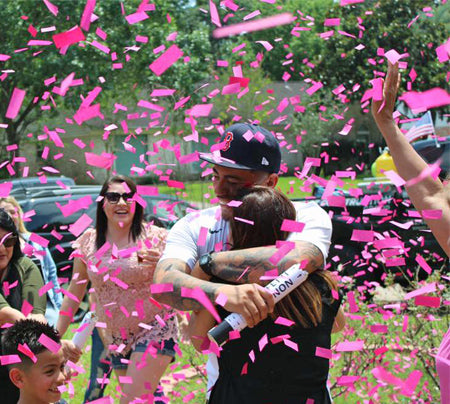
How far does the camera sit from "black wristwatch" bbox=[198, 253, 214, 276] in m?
2.34

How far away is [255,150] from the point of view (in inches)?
111

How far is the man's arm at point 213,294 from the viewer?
2070 millimetres

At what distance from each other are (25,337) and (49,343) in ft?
0.42

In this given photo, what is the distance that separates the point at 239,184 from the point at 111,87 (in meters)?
21.1

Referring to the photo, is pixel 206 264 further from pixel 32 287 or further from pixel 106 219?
pixel 106 219

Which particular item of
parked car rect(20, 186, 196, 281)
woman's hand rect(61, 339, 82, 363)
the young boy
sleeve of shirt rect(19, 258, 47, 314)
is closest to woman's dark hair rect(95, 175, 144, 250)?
sleeve of shirt rect(19, 258, 47, 314)

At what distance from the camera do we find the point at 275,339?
2.27m

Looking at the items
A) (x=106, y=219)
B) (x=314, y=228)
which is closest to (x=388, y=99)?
(x=314, y=228)

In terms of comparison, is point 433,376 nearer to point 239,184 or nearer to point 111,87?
point 239,184

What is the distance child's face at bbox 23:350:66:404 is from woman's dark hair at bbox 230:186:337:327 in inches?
61.0

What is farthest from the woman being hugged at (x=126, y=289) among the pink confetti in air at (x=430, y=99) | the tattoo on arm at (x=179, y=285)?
the pink confetti in air at (x=430, y=99)

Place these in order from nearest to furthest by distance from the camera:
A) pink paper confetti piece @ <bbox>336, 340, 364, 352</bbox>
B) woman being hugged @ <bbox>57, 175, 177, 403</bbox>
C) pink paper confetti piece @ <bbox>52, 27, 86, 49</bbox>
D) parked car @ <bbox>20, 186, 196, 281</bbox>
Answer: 1. pink paper confetti piece @ <bbox>336, 340, 364, 352</bbox>
2. pink paper confetti piece @ <bbox>52, 27, 86, 49</bbox>
3. woman being hugged @ <bbox>57, 175, 177, 403</bbox>
4. parked car @ <bbox>20, 186, 196, 281</bbox>

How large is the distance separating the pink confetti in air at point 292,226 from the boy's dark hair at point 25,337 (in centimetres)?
173

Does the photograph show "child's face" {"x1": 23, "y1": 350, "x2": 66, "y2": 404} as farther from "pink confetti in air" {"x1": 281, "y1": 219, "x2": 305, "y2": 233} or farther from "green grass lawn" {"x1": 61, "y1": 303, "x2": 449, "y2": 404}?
"pink confetti in air" {"x1": 281, "y1": 219, "x2": 305, "y2": 233}
